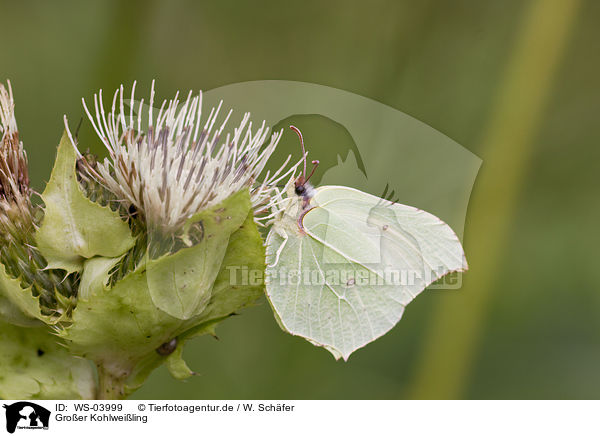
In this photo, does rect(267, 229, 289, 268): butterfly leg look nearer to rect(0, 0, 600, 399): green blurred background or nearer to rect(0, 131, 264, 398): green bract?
rect(0, 131, 264, 398): green bract

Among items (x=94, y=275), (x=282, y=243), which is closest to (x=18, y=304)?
(x=94, y=275)

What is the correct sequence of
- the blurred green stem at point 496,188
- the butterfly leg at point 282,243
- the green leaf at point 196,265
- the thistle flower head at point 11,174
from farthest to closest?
the blurred green stem at point 496,188
the butterfly leg at point 282,243
the thistle flower head at point 11,174
the green leaf at point 196,265

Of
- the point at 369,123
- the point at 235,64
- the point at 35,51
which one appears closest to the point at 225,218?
the point at 369,123

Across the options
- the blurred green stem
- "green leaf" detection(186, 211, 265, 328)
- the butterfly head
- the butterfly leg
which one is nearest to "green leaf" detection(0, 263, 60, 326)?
"green leaf" detection(186, 211, 265, 328)

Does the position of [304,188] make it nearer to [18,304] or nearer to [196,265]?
[196,265]

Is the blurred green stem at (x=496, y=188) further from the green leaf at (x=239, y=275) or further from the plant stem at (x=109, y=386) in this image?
A: the plant stem at (x=109, y=386)
